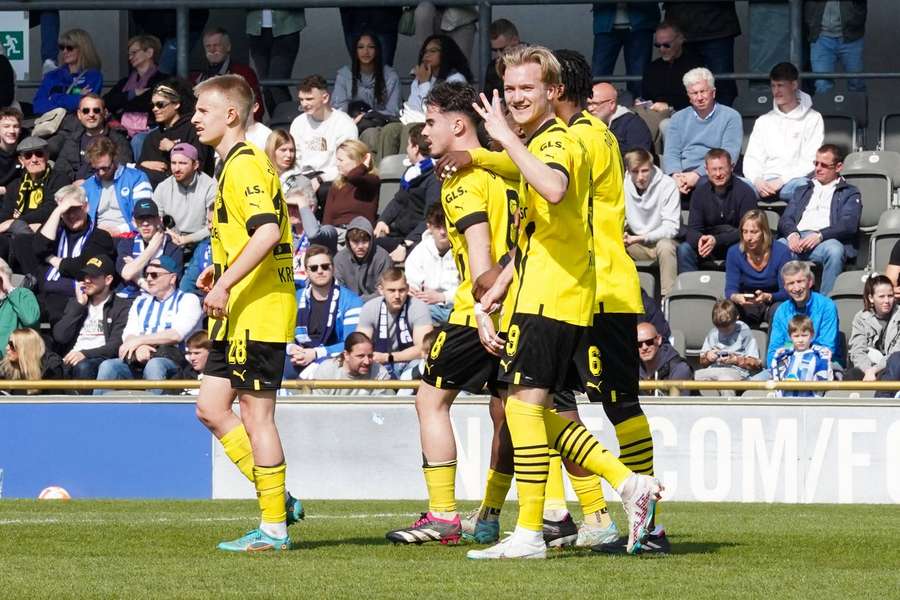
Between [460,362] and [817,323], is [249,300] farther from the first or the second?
[817,323]

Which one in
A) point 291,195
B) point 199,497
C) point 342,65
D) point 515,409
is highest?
point 342,65

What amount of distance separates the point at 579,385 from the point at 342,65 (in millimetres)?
12779

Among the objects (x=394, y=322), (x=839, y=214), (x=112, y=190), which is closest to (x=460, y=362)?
(x=394, y=322)

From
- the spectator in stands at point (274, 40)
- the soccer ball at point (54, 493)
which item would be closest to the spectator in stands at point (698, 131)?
the spectator in stands at point (274, 40)

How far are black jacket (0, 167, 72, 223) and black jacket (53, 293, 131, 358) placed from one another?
5.26 ft

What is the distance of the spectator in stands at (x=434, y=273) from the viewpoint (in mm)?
13680

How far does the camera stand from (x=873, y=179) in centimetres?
1496

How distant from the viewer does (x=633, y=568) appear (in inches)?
245

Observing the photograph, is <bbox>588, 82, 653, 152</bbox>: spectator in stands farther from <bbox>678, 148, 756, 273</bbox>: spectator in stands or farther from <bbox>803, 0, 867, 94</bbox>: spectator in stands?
<bbox>803, 0, 867, 94</bbox>: spectator in stands

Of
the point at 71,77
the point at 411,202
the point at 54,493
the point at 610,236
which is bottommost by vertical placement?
the point at 54,493

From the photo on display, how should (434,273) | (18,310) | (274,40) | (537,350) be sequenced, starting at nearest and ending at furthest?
(537,350)
(434,273)
(18,310)
(274,40)

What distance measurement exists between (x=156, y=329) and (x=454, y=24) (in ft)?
16.9

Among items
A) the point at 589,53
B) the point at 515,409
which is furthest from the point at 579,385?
the point at 589,53

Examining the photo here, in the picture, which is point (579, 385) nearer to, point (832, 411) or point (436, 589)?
point (436, 589)
